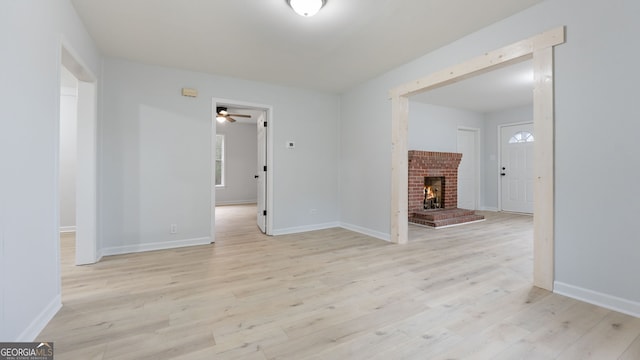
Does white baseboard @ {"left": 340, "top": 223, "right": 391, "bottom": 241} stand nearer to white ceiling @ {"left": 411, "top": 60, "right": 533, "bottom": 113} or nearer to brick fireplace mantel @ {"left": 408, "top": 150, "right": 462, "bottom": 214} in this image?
brick fireplace mantel @ {"left": 408, "top": 150, "right": 462, "bottom": 214}

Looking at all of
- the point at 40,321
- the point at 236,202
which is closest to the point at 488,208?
the point at 236,202

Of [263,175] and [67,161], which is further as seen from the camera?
[67,161]

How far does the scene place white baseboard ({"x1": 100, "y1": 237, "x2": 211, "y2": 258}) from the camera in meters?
3.47

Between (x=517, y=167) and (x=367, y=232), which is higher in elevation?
(x=517, y=167)

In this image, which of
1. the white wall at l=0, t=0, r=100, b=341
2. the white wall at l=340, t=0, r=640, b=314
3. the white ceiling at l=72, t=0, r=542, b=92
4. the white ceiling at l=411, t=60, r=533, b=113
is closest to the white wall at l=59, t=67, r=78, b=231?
the white ceiling at l=72, t=0, r=542, b=92

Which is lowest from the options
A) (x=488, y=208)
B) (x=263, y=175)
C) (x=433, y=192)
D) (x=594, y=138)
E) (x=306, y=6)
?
(x=488, y=208)

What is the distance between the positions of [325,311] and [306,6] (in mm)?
2420

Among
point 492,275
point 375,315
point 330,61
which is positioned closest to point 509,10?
point 330,61

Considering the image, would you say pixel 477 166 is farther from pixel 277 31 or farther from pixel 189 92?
pixel 189 92

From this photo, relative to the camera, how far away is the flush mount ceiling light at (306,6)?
2.23 m

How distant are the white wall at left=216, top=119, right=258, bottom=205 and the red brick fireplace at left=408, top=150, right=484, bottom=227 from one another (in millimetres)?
5291

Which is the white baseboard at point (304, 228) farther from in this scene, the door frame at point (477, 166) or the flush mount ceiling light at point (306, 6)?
the door frame at point (477, 166)

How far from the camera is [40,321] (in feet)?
5.73

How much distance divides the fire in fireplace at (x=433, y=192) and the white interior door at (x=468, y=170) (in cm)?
81
